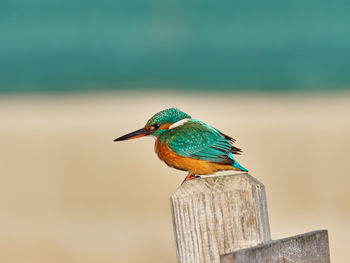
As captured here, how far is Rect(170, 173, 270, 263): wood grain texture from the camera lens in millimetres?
2086

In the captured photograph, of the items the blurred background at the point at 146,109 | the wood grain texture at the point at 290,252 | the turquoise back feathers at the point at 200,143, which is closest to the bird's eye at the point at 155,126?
the turquoise back feathers at the point at 200,143

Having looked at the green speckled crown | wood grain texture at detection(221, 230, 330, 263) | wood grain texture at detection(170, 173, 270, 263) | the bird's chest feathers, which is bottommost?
wood grain texture at detection(221, 230, 330, 263)

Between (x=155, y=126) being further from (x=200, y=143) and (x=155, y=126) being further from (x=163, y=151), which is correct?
(x=200, y=143)

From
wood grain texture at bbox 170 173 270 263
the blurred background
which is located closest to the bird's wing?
wood grain texture at bbox 170 173 270 263

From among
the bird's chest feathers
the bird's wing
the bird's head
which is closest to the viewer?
the bird's wing

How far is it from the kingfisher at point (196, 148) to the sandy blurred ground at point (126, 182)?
11.8 ft

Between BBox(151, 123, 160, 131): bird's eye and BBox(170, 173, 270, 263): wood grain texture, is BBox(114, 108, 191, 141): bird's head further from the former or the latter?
BBox(170, 173, 270, 263): wood grain texture

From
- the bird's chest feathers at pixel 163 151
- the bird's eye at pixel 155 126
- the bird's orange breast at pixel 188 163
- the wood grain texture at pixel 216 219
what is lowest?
the wood grain texture at pixel 216 219

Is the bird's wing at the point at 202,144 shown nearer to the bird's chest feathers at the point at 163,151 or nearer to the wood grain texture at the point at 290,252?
the bird's chest feathers at the point at 163,151

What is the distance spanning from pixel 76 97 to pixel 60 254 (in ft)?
16.9

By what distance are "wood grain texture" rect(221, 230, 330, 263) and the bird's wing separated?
61 centimetres

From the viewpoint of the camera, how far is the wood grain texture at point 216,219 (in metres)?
2.09

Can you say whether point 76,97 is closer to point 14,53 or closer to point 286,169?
point 14,53

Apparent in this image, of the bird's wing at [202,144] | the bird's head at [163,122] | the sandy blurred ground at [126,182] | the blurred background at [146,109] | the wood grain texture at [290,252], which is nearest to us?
the wood grain texture at [290,252]
